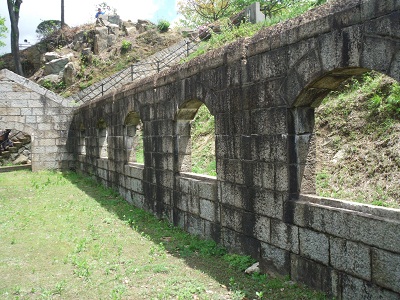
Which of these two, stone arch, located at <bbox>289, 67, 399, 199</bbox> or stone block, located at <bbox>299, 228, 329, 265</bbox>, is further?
stone arch, located at <bbox>289, 67, 399, 199</bbox>

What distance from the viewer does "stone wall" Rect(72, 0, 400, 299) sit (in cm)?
319

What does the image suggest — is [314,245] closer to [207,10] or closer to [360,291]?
[360,291]

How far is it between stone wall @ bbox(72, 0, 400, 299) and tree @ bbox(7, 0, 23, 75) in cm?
2264

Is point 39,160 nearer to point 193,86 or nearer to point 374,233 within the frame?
point 193,86

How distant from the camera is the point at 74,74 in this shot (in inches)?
902

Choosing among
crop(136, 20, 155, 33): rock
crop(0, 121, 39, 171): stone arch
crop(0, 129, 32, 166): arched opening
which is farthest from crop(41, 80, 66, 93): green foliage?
crop(0, 121, 39, 171): stone arch

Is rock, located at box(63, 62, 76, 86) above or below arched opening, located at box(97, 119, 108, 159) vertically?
above

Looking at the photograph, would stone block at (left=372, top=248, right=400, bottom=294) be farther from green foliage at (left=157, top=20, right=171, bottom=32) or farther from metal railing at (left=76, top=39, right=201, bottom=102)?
green foliage at (left=157, top=20, right=171, bottom=32)

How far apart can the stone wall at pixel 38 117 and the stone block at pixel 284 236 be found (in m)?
12.9

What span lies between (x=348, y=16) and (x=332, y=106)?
14.6 ft

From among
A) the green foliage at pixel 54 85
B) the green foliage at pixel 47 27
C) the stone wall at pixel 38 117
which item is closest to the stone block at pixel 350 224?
the stone wall at pixel 38 117

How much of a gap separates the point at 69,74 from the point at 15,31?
22.6ft

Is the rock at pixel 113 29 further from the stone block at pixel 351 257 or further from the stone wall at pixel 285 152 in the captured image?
the stone block at pixel 351 257

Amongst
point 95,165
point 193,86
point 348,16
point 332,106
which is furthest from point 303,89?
point 95,165
